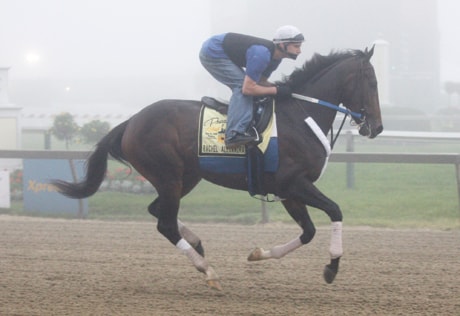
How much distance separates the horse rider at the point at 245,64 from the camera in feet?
20.2

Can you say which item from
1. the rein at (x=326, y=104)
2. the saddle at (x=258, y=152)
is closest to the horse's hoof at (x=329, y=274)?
the saddle at (x=258, y=152)

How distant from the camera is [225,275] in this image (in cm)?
680

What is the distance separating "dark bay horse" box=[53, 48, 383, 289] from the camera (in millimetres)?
6152

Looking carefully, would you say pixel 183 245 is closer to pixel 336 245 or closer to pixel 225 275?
pixel 225 275

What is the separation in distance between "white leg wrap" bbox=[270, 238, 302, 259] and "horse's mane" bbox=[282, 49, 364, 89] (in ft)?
4.36

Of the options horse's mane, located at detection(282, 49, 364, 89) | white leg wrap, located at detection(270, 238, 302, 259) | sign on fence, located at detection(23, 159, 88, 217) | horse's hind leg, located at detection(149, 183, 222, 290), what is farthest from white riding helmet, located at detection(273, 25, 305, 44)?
sign on fence, located at detection(23, 159, 88, 217)

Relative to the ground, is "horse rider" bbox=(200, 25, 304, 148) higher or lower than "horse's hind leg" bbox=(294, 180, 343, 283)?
higher

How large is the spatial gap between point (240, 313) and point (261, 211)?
19.9ft

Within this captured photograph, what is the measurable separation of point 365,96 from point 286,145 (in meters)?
0.83

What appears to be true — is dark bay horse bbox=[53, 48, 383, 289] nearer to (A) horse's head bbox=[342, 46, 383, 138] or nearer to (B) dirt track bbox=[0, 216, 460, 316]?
(A) horse's head bbox=[342, 46, 383, 138]

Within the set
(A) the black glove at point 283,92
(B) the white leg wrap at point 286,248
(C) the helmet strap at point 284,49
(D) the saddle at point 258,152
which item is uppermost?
(C) the helmet strap at point 284,49

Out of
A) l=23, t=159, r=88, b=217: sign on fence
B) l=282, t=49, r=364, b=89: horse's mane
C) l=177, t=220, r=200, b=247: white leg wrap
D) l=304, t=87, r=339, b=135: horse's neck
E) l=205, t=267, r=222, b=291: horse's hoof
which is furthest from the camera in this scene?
l=23, t=159, r=88, b=217: sign on fence

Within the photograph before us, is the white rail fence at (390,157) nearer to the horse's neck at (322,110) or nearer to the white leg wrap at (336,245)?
the horse's neck at (322,110)

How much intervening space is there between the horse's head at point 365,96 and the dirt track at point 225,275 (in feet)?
4.34
